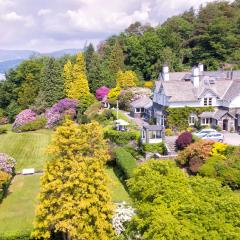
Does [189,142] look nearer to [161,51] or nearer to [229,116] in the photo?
[229,116]

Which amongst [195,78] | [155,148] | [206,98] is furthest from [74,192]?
[195,78]

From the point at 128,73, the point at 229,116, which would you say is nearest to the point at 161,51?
the point at 128,73

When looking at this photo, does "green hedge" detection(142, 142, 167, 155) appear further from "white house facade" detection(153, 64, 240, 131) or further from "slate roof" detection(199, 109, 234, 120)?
"slate roof" detection(199, 109, 234, 120)

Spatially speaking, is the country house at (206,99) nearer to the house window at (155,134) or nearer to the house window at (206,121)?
the house window at (206,121)

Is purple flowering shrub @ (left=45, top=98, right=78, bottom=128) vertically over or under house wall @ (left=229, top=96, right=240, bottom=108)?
under

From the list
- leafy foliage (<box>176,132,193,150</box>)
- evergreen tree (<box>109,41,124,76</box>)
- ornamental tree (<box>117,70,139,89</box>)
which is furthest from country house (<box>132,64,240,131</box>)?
evergreen tree (<box>109,41,124,76</box>)

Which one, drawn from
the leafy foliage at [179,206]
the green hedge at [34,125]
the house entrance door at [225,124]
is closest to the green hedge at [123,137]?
the house entrance door at [225,124]
